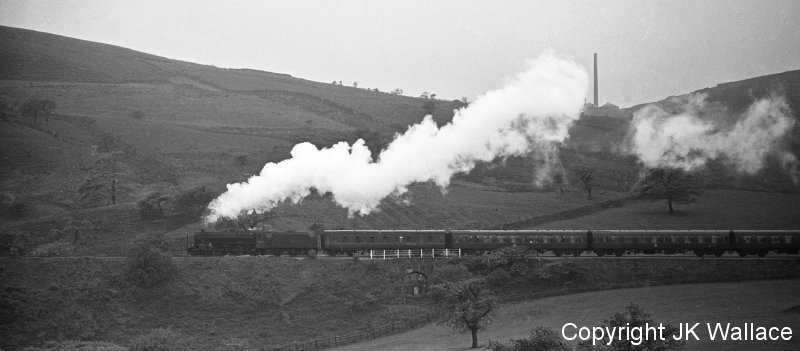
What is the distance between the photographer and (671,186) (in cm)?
7544

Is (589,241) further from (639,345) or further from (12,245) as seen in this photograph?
(12,245)

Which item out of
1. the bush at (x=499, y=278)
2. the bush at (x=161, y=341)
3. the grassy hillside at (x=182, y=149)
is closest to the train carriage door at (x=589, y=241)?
the bush at (x=499, y=278)

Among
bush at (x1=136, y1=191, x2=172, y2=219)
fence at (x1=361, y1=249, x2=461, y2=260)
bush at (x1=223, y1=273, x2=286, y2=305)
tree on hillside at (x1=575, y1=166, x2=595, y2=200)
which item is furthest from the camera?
tree on hillside at (x1=575, y1=166, x2=595, y2=200)

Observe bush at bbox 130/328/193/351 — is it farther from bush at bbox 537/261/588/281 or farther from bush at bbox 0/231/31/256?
bush at bbox 537/261/588/281

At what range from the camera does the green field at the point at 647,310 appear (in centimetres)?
3859

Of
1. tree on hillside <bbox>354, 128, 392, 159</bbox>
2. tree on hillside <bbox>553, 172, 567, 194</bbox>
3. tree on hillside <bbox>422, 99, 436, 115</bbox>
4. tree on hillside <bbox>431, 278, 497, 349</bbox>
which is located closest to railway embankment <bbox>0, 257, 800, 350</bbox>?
tree on hillside <bbox>431, 278, 497, 349</bbox>

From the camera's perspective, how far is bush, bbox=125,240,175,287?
157 ft

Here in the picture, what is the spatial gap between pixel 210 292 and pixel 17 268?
47.1ft

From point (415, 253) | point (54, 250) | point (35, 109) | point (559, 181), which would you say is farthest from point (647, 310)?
point (35, 109)

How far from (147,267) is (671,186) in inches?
2181

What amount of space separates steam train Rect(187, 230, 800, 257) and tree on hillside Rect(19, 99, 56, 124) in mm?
54426

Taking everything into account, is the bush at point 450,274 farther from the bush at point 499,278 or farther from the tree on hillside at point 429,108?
the tree on hillside at point 429,108

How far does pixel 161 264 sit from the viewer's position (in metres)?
48.7

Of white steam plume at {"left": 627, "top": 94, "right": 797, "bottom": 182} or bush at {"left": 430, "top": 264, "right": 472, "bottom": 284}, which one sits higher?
white steam plume at {"left": 627, "top": 94, "right": 797, "bottom": 182}
